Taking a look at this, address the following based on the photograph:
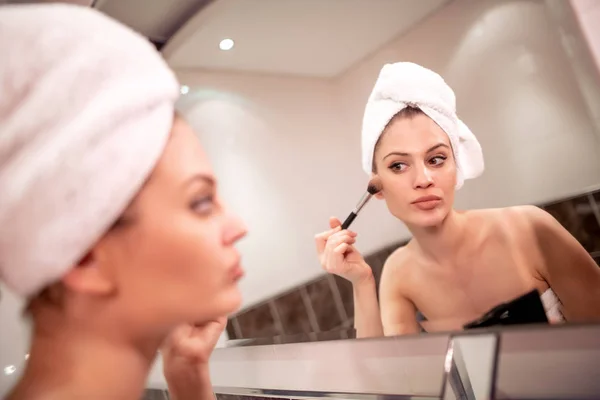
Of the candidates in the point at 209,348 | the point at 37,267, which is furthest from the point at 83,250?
the point at 209,348

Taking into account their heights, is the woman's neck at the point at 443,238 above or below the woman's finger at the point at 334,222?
below

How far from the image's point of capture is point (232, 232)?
0.49 metres

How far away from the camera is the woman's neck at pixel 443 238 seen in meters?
0.63

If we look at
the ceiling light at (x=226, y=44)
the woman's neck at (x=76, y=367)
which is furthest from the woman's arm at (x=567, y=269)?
the ceiling light at (x=226, y=44)

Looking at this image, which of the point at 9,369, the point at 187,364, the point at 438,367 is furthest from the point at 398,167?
the point at 9,369

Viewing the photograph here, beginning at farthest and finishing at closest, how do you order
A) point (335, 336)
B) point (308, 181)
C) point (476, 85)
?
point (308, 181)
point (335, 336)
point (476, 85)

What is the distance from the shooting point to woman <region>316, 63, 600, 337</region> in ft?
1.82

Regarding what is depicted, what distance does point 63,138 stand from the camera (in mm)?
397

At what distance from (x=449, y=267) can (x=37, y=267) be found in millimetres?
474

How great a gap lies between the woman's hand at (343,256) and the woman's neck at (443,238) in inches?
3.9

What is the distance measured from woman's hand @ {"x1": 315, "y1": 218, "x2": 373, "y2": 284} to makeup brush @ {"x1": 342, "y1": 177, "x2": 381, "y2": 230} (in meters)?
0.02

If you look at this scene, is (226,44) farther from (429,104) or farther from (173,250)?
(173,250)

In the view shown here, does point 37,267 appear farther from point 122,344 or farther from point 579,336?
point 579,336

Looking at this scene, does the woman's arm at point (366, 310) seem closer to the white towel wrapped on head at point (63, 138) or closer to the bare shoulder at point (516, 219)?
the bare shoulder at point (516, 219)
